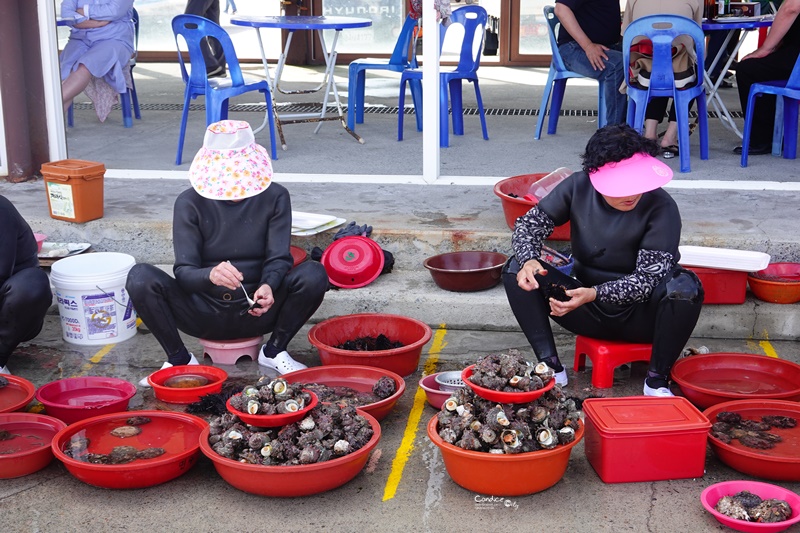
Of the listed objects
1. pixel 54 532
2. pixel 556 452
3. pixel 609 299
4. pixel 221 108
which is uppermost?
→ pixel 221 108

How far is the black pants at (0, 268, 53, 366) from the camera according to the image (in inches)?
176

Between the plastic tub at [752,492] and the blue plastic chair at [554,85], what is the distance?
15.6 feet

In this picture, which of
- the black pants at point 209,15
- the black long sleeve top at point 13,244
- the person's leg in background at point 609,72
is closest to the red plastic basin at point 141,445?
the black long sleeve top at point 13,244

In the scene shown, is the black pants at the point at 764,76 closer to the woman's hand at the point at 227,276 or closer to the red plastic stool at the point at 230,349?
the red plastic stool at the point at 230,349

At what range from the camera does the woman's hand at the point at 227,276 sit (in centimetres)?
416

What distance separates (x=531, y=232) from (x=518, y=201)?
949 mm

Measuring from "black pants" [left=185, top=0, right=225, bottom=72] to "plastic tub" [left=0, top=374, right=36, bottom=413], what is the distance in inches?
286

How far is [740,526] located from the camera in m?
3.15

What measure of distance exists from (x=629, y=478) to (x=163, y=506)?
1695mm

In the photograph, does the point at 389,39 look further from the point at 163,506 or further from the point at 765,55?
the point at 163,506

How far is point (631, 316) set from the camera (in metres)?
4.23

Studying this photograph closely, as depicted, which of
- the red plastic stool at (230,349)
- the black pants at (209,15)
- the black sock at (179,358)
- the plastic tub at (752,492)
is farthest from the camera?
the black pants at (209,15)

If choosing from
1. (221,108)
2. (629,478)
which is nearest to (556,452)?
(629,478)

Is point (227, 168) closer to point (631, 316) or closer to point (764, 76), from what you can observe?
point (631, 316)
